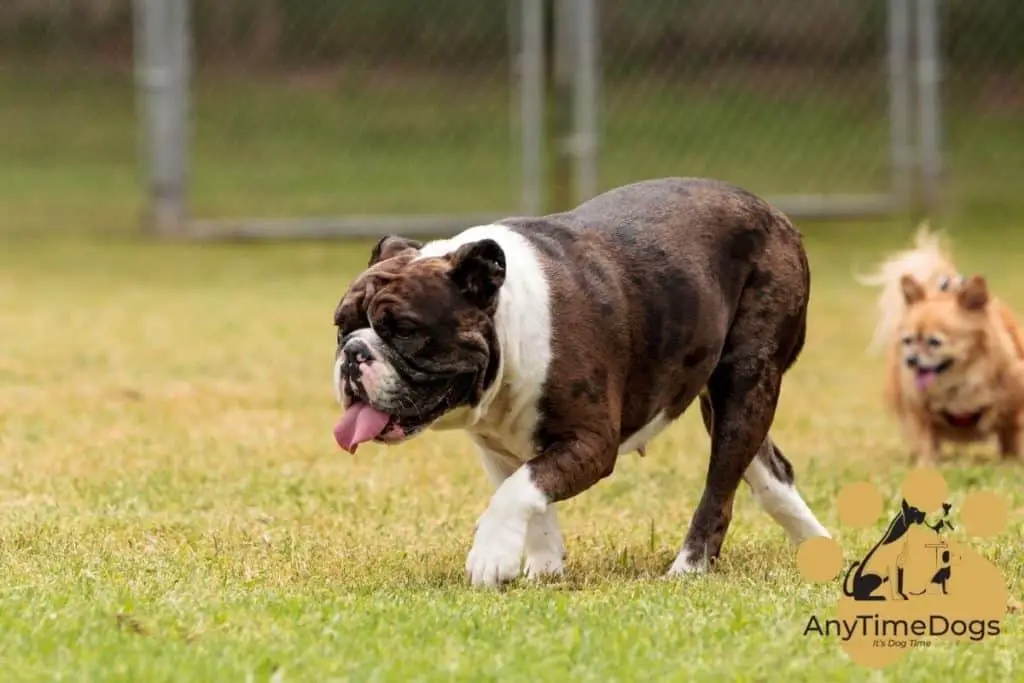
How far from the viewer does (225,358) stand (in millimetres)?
10023

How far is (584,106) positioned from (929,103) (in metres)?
3.00

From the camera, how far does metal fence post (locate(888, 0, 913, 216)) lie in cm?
1616

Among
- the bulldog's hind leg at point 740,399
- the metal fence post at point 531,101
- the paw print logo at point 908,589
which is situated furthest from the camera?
the metal fence post at point 531,101

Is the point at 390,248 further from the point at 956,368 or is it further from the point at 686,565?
the point at 956,368

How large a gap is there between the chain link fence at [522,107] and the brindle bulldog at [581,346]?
31.5 feet

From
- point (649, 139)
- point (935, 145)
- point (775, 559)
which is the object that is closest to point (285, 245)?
point (649, 139)

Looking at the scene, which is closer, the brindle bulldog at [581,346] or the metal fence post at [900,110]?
the brindle bulldog at [581,346]

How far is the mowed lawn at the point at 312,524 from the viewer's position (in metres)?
4.19

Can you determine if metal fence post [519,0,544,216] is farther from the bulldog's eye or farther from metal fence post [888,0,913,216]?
the bulldog's eye

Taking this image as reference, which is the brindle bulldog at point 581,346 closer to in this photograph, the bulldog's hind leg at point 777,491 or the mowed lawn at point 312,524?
the bulldog's hind leg at point 777,491

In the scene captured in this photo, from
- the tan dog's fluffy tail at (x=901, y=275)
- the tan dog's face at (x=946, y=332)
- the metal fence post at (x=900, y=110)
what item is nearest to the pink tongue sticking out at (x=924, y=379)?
the tan dog's face at (x=946, y=332)

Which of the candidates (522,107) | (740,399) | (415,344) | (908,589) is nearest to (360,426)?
(415,344)

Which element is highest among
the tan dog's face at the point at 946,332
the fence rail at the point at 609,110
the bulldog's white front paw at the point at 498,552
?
the bulldog's white front paw at the point at 498,552

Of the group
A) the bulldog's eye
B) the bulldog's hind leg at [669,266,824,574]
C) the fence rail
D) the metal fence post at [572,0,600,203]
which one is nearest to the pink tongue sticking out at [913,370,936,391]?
the bulldog's hind leg at [669,266,824,574]
